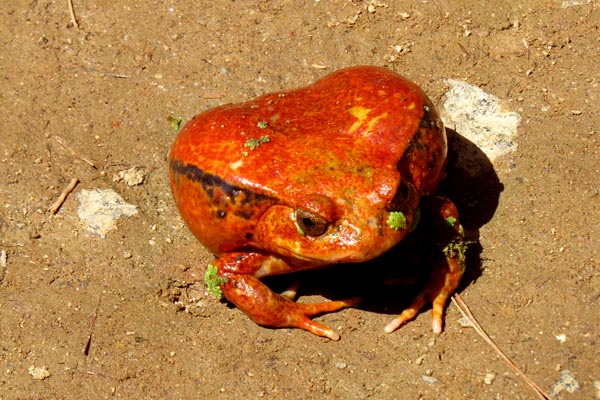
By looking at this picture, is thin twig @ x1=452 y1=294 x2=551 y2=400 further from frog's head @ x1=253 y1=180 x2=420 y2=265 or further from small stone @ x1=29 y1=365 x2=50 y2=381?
small stone @ x1=29 y1=365 x2=50 y2=381

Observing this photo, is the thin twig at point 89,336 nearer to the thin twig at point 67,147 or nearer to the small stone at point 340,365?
the thin twig at point 67,147

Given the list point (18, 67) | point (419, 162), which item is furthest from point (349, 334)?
point (18, 67)

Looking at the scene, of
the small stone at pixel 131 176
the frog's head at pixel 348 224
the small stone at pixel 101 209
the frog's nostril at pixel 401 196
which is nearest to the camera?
the frog's head at pixel 348 224

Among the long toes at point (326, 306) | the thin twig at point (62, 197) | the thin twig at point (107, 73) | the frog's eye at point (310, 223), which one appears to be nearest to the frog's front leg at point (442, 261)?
the long toes at point (326, 306)

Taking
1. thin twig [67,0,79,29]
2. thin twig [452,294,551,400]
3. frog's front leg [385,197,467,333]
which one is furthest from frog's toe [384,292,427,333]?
thin twig [67,0,79,29]

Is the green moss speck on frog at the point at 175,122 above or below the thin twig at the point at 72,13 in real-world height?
below

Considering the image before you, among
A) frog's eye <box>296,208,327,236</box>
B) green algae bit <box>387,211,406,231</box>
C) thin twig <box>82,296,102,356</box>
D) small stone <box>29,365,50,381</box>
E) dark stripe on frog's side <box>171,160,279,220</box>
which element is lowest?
small stone <box>29,365,50,381</box>

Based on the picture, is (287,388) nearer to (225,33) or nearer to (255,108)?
(255,108)
